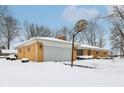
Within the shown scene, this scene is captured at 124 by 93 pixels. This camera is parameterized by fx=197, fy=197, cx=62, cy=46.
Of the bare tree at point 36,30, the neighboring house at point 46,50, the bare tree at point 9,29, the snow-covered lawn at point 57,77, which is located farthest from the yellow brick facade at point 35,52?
the bare tree at point 36,30

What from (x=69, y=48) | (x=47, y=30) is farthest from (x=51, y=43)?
(x=47, y=30)

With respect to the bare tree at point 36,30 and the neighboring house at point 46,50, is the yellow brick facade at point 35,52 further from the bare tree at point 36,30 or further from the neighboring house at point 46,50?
the bare tree at point 36,30

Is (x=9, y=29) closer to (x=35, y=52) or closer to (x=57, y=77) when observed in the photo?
(x=35, y=52)

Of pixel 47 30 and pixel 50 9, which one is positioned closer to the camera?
pixel 50 9

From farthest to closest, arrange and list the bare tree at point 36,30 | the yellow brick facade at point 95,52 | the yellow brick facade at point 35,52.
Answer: the bare tree at point 36,30, the yellow brick facade at point 95,52, the yellow brick facade at point 35,52

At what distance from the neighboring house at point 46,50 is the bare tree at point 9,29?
10.0 meters

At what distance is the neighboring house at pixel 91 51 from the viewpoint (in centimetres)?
3001

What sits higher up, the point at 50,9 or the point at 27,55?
the point at 50,9

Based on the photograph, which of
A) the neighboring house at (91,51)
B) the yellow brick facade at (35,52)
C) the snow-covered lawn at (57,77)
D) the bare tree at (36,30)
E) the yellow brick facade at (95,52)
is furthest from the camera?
the bare tree at (36,30)

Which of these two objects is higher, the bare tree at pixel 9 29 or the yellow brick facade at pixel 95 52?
the bare tree at pixel 9 29
